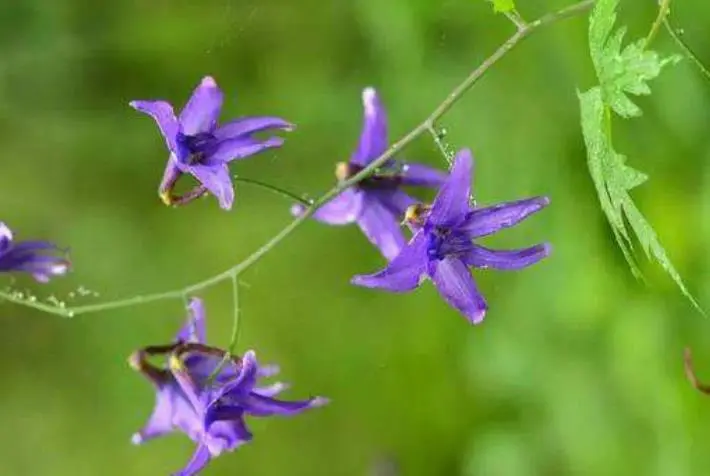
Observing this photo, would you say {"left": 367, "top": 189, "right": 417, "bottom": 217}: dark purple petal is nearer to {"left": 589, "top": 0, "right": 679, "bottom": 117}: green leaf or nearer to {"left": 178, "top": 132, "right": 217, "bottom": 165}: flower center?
{"left": 178, "top": 132, "right": 217, "bottom": 165}: flower center

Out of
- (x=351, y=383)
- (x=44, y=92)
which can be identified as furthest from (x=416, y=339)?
(x=44, y=92)

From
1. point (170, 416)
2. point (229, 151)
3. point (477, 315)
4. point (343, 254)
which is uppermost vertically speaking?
point (343, 254)

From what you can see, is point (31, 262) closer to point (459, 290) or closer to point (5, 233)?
point (5, 233)

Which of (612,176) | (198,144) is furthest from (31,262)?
(612,176)

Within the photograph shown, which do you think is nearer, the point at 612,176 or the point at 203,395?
the point at 612,176

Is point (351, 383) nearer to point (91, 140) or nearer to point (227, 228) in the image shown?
point (227, 228)

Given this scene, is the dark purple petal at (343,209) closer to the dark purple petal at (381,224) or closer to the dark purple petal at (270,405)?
the dark purple petal at (381,224)

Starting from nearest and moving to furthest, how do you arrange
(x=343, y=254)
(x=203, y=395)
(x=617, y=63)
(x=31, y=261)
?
(x=617, y=63) < (x=203, y=395) < (x=31, y=261) < (x=343, y=254)
